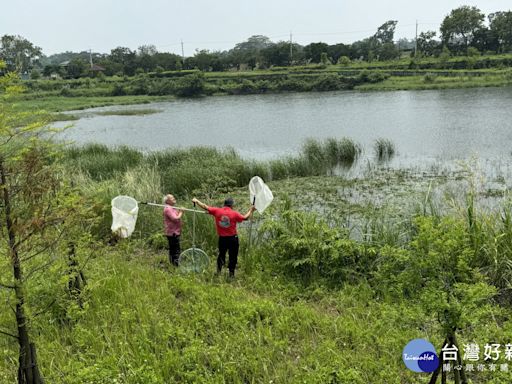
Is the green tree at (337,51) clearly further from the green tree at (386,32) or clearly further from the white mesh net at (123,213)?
the white mesh net at (123,213)

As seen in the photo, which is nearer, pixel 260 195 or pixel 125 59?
pixel 260 195

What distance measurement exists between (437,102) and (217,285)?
29380 millimetres

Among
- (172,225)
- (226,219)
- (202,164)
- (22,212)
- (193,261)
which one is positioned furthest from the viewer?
(202,164)

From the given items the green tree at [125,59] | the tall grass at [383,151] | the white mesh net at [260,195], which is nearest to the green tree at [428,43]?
the green tree at [125,59]

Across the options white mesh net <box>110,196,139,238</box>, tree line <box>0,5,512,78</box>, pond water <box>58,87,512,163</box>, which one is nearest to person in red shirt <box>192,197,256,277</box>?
white mesh net <box>110,196,139,238</box>

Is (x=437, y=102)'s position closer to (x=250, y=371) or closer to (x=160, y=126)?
(x=160, y=126)

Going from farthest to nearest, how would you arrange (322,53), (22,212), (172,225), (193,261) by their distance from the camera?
(322,53) < (172,225) < (193,261) < (22,212)

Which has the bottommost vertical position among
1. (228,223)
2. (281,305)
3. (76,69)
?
(281,305)

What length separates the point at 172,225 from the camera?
5836 mm

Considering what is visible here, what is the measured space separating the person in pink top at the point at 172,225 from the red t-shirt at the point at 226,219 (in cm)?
65

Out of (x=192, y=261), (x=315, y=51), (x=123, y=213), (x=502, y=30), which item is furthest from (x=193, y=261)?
(x=315, y=51)

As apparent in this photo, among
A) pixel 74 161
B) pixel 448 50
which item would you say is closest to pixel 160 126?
pixel 74 161

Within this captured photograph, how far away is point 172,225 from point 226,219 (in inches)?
36.7

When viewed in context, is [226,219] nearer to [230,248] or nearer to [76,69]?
[230,248]
